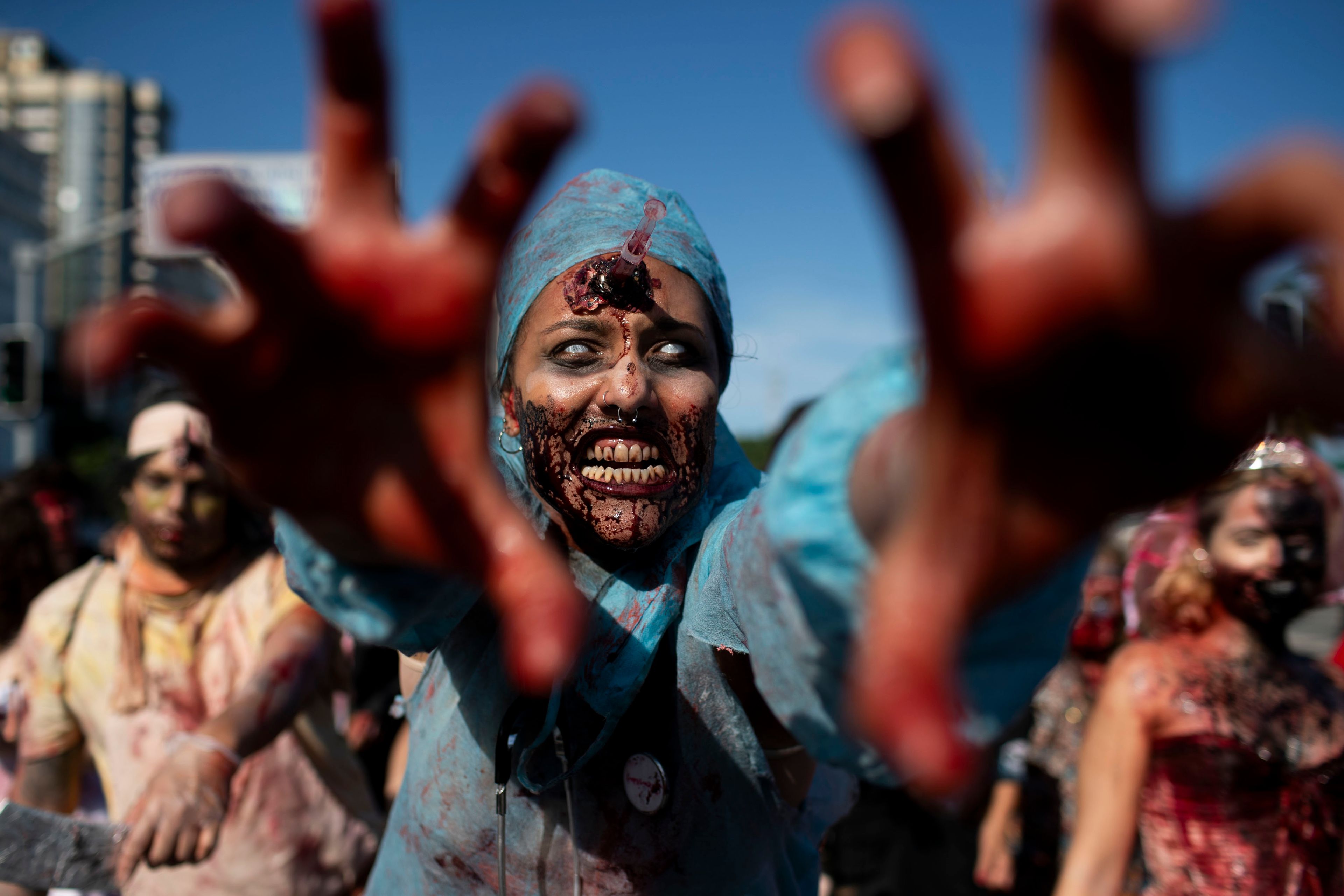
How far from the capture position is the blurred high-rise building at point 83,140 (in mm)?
62312

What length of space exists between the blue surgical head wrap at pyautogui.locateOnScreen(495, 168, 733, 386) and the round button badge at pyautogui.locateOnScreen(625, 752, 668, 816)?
0.74 metres

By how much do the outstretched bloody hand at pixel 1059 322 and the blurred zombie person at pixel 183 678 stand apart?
2.40 m

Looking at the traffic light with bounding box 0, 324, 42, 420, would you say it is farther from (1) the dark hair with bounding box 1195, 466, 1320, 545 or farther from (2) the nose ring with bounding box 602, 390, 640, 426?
(1) the dark hair with bounding box 1195, 466, 1320, 545

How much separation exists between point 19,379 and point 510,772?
951cm

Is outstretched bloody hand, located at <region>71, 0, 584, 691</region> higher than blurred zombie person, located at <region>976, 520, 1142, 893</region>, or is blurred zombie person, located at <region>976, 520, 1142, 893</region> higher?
outstretched bloody hand, located at <region>71, 0, 584, 691</region>

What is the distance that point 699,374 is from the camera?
64.8 inches

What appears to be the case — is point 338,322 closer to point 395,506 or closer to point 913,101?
point 395,506

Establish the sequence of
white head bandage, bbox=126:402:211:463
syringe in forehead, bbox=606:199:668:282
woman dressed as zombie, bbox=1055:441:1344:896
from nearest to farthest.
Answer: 1. syringe in forehead, bbox=606:199:668:282
2. woman dressed as zombie, bbox=1055:441:1344:896
3. white head bandage, bbox=126:402:211:463

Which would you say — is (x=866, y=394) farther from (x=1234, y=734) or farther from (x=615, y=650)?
(x=1234, y=734)

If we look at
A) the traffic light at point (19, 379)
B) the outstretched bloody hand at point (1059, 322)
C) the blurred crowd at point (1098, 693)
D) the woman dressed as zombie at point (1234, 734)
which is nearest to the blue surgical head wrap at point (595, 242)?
the outstretched bloody hand at point (1059, 322)

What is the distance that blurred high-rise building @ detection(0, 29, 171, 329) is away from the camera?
2453 inches

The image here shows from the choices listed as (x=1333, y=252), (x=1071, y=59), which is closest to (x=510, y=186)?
(x=1071, y=59)

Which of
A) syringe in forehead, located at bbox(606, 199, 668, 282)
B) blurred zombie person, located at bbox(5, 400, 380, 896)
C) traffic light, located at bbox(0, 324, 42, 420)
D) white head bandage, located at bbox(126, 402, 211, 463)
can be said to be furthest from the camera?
traffic light, located at bbox(0, 324, 42, 420)

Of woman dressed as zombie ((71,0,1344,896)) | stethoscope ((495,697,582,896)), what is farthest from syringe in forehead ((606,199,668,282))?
stethoscope ((495,697,582,896))
